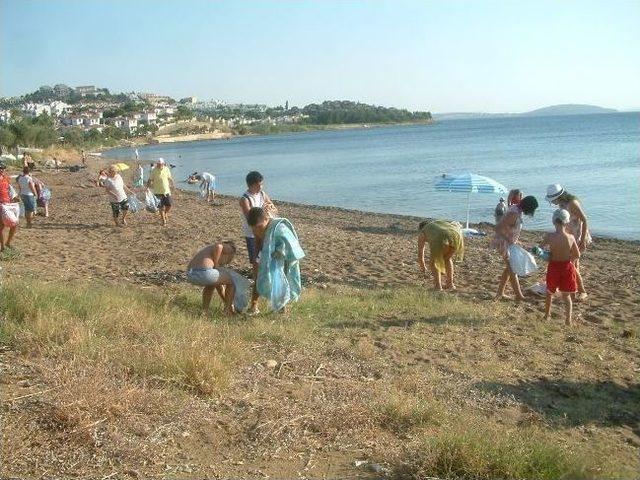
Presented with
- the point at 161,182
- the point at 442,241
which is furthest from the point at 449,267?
the point at 161,182

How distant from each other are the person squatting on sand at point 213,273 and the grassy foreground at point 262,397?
0.83 feet

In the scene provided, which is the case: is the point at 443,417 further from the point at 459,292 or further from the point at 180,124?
the point at 180,124

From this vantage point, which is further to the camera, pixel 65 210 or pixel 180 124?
pixel 180 124

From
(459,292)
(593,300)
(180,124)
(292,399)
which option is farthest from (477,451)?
(180,124)

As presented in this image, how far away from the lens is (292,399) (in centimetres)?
466

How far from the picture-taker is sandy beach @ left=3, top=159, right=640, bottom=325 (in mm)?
8906

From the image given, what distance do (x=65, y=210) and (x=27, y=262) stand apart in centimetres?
797

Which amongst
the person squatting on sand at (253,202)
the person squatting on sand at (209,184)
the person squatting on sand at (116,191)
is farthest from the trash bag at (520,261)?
the person squatting on sand at (209,184)

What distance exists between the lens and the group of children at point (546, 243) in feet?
23.8

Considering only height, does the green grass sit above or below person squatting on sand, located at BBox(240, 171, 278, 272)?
below

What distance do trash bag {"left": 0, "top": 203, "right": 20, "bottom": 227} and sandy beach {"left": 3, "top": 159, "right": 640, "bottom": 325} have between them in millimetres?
583

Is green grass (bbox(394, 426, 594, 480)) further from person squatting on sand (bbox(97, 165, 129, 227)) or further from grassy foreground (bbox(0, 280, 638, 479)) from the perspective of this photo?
person squatting on sand (bbox(97, 165, 129, 227))

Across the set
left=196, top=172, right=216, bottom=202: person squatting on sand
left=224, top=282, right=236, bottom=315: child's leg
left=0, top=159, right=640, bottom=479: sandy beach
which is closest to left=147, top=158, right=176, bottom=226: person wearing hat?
left=0, top=159, right=640, bottom=479: sandy beach

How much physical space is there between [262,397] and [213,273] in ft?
6.86
